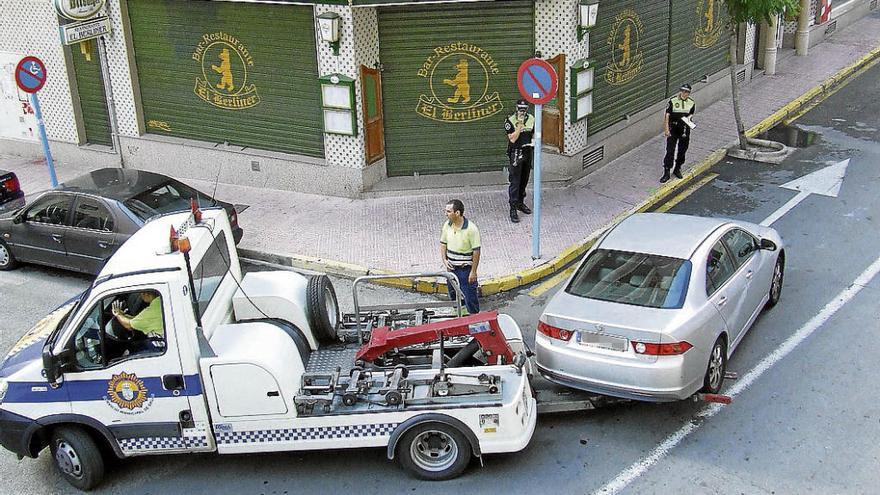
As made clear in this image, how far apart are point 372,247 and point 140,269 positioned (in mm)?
5599

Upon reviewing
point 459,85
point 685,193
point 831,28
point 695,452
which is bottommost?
point 695,452

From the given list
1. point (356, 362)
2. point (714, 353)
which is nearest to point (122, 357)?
point (356, 362)

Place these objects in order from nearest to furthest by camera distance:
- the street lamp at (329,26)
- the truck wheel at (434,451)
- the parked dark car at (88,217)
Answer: the truck wheel at (434,451) → the parked dark car at (88,217) → the street lamp at (329,26)

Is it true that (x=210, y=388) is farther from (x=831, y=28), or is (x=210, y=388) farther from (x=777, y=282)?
(x=831, y=28)

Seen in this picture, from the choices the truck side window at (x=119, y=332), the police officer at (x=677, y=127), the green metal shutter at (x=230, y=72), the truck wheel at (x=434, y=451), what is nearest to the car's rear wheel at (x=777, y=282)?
the police officer at (x=677, y=127)

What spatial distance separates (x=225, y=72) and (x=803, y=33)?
1292cm

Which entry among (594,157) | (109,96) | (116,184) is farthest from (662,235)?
(109,96)

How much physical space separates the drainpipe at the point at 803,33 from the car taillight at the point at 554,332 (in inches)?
588

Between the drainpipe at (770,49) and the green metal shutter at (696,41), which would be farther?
the drainpipe at (770,49)

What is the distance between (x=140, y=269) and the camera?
813 cm

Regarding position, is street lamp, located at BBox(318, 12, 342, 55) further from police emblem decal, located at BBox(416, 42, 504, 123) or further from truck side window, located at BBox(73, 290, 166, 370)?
truck side window, located at BBox(73, 290, 166, 370)

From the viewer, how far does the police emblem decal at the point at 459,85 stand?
583 inches

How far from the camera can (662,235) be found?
9883mm

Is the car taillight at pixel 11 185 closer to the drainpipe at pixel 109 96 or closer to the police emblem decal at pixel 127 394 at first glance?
the drainpipe at pixel 109 96
